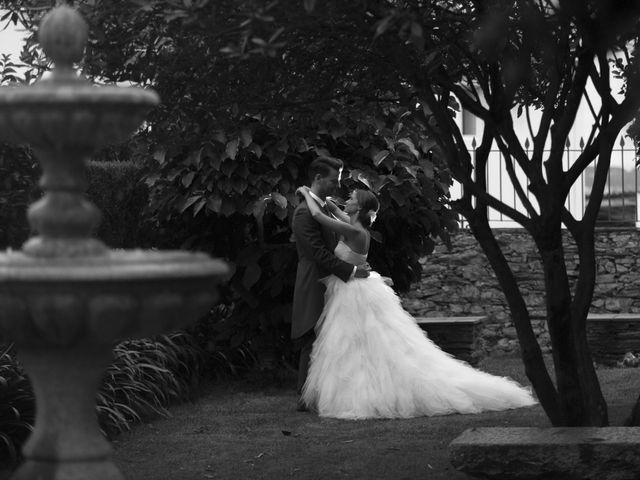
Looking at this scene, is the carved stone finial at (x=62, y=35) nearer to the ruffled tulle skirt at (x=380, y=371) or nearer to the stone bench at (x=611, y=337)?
the ruffled tulle skirt at (x=380, y=371)

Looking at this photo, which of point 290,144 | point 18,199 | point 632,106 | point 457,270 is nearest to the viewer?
point 632,106

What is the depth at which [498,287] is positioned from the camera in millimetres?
15078

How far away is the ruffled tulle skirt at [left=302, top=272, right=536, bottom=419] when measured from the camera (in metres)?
9.45

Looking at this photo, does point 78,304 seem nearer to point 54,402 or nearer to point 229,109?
point 54,402

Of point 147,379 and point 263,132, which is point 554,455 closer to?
point 147,379

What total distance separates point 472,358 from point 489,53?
717 cm

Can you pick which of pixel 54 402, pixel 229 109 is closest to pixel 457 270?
pixel 229 109

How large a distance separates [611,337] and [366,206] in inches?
182

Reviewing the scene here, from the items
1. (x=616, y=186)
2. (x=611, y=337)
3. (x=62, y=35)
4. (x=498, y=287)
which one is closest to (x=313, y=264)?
(x=611, y=337)

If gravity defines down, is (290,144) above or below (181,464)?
above

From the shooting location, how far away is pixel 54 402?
5.08m

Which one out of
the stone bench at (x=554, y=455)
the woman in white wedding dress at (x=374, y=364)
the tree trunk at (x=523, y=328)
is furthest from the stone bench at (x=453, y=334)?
the stone bench at (x=554, y=455)

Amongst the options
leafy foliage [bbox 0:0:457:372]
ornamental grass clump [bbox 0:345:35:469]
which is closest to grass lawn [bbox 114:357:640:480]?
ornamental grass clump [bbox 0:345:35:469]

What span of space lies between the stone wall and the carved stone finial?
999 centimetres
